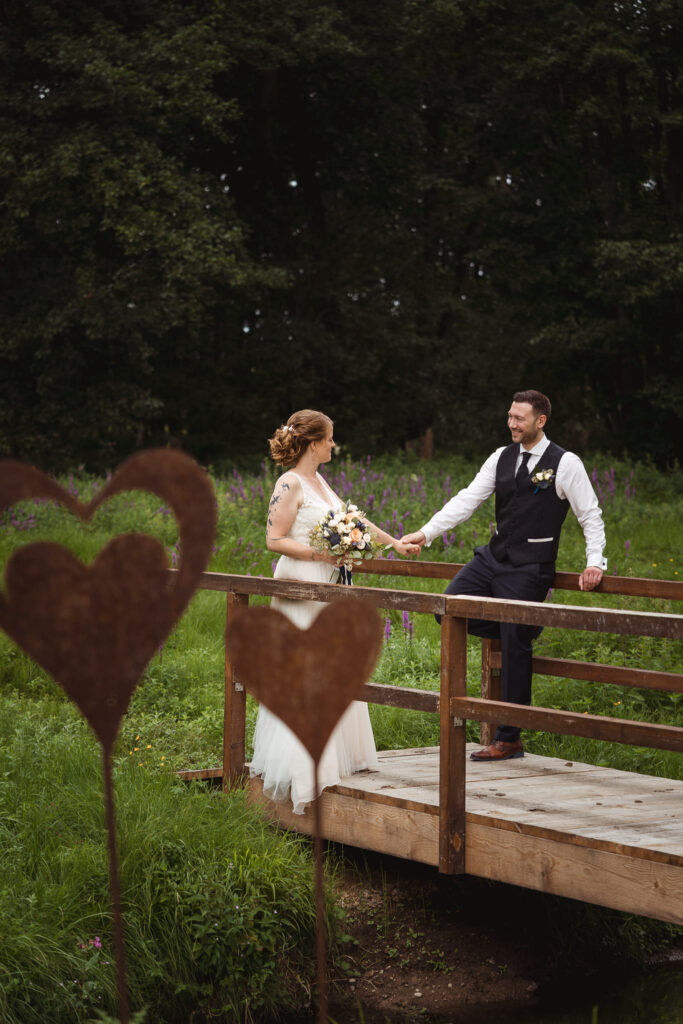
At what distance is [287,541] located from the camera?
6.00m

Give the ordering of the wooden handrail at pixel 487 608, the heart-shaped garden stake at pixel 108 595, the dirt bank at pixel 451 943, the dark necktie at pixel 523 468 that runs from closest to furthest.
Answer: the heart-shaped garden stake at pixel 108 595 → the wooden handrail at pixel 487 608 → the dirt bank at pixel 451 943 → the dark necktie at pixel 523 468

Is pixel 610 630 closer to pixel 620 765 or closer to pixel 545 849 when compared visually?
pixel 545 849

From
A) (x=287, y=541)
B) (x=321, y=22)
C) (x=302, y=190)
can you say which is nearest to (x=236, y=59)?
(x=321, y=22)

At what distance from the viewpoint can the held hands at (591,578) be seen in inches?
230

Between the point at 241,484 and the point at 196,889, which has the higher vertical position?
the point at 241,484

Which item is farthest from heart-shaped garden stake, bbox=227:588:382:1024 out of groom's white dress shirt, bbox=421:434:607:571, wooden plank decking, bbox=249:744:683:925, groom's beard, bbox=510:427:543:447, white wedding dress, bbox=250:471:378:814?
groom's beard, bbox=510:427:543:447

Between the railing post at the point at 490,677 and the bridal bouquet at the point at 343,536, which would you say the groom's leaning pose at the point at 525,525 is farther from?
the bridal bouquet at the point at 343,536

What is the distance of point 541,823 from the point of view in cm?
496

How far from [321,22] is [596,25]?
475cm

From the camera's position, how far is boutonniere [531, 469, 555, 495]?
20.1 ft

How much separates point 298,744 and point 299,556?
2.98ft

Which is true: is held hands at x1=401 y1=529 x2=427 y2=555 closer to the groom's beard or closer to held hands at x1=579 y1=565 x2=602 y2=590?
the groom's beard

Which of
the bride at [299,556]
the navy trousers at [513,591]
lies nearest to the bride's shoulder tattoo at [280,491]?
the bride at [299,556]

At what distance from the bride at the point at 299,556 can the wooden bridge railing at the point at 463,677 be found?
0.81 feet
